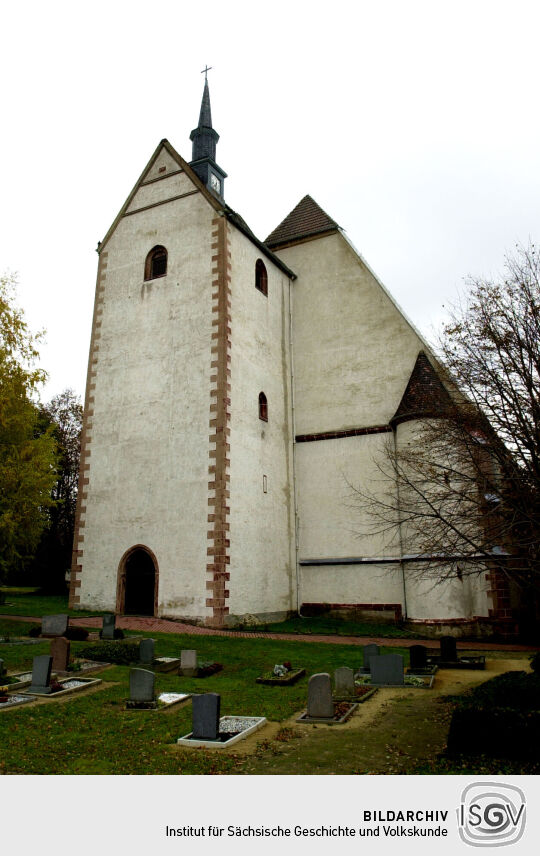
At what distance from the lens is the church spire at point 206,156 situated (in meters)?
27.3

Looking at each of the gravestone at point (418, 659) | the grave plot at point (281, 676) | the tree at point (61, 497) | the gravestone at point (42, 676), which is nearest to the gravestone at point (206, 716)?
the gravestone at point (42, 676)

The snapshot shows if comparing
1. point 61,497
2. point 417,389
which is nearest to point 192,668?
point 417,389

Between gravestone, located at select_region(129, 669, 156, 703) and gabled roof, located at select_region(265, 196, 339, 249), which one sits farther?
gabled roof, located at select_region(265, 196, 339, 249)

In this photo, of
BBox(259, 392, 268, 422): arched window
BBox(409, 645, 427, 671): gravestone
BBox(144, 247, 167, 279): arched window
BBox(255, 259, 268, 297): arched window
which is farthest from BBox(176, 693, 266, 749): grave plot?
BBox(255, 259, 268, 297): arched window

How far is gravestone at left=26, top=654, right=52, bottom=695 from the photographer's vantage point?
36.0 ft

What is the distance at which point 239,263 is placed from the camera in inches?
912

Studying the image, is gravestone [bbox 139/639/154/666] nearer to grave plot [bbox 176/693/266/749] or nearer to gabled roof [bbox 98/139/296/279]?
grave plot [bbox 176/693/266/749]

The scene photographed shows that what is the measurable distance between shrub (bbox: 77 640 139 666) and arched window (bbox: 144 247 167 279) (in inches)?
562

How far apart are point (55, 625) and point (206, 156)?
823 inches

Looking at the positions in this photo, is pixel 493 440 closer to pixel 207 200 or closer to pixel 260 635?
pixel 260 635

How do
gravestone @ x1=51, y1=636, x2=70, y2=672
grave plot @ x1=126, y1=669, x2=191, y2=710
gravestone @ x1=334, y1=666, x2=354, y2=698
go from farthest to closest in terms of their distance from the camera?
gravestone @ x1=51, y1=636, x2=70, y2=672 → gravestone @ x1=334, y1=666, x2=354, y2=698 → grave plot @ x1=126, y1=669, x2=191, y2=710

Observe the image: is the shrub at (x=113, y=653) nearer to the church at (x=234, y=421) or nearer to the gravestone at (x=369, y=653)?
the church at (x=234, y=421)

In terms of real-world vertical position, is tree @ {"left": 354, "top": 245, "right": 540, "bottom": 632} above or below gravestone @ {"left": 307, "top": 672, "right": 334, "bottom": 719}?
above

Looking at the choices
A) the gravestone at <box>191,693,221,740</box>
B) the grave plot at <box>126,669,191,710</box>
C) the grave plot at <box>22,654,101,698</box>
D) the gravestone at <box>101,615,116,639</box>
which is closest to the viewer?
the gravestone at <box>191,693,221,740</box>
